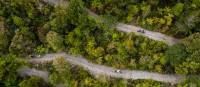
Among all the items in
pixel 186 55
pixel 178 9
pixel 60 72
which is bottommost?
pixel 60 72

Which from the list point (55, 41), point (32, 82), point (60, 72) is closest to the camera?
point (55, 41)

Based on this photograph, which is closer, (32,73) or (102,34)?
(102,34)

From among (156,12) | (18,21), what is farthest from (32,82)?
(156,12)

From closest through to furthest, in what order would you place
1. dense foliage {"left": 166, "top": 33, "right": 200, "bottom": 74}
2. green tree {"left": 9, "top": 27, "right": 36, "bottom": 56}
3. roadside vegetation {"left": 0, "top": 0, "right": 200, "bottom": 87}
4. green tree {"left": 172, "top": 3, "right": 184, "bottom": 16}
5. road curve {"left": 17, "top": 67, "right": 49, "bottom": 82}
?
dense foliage {"left": 166, "top": 33, "right": 200, "bottom": 74}
green tree {"left": 172, "top": 3, "right": 184, "bottom": 16}
roadside vegetation {"left": 0, "top": 0, "right": 200, "bottom": 87}
green tree {"left": 9, "top": 27, "right": 36, "bottom": 56}
road curve {"left": 17, "top": 67, "right": 49, "bottom": 82}

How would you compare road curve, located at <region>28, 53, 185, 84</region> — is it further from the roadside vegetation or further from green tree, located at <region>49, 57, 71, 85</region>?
green tree, located at <region>49, 57, 71, 85</region>

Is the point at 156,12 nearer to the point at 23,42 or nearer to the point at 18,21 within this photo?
the point at 23,42

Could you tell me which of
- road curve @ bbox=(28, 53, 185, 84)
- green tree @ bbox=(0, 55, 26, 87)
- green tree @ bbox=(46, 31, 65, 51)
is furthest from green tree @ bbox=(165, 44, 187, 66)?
green tree @ bbox=(0, 55, 26, 87)

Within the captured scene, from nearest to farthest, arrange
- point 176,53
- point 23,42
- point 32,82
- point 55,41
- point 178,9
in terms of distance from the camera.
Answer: point 176,53 < point 178,9 < point 55,41 < point 32,82 < point 23,42
